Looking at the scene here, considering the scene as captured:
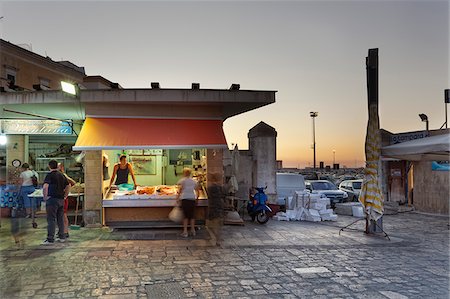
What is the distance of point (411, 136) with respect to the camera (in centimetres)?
1700

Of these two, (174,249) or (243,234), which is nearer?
(174,249)

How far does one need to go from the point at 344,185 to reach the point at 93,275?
1721 centimetres

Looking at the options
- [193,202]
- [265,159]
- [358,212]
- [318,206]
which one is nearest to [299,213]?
[318,206]

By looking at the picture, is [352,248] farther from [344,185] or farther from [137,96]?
[344,185]

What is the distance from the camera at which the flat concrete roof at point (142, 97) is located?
10.1 metres

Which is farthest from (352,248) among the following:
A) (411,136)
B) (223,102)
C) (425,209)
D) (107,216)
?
(411,136)

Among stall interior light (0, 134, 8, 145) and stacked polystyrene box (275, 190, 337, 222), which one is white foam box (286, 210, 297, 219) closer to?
stacked polystyrene box (275, 190, 337, 222)

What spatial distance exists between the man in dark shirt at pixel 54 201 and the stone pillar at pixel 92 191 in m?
1.55

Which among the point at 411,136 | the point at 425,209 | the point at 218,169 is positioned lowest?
the point at 425,209

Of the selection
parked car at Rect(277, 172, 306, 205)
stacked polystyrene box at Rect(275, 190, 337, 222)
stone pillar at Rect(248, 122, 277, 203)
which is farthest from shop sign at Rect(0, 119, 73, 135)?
parked car at Rect(277, 172, 306, 205)

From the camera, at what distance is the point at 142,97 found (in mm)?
10047

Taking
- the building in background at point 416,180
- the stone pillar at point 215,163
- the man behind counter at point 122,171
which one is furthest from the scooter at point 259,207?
the building in background at point 416,180

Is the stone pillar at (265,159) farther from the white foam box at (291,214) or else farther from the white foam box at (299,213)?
the white foam box at (299,213)

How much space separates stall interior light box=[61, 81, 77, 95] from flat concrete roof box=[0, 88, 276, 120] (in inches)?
9.0
